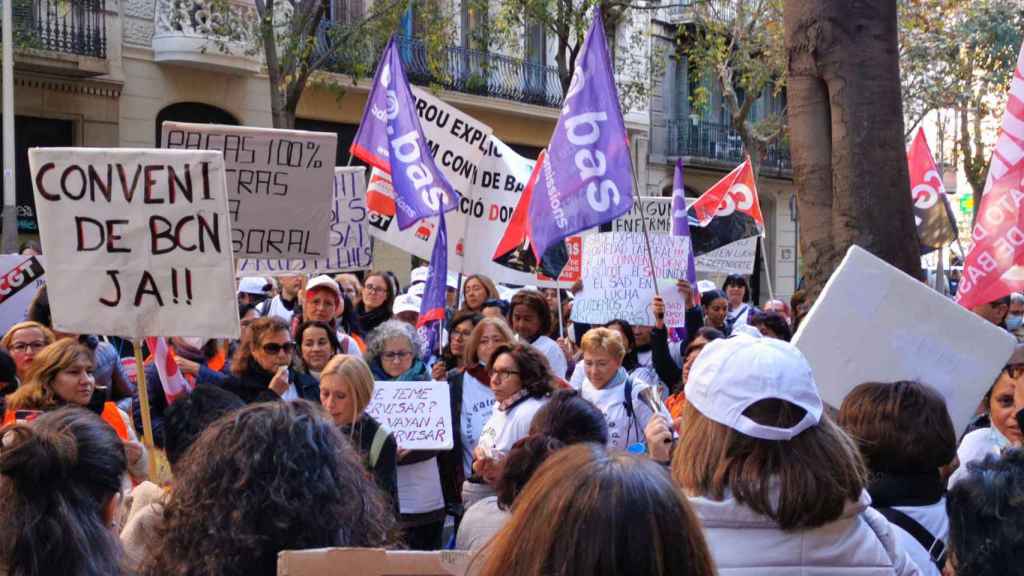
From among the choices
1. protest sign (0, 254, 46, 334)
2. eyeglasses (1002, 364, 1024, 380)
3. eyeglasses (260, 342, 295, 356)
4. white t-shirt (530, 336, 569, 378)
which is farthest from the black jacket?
protest sign (0, 254, 46, 334)

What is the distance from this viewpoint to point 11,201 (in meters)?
17.1

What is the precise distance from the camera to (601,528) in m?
1.77

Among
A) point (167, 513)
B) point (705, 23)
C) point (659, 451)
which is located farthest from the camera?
point (705, 23)

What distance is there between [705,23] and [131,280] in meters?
21.4

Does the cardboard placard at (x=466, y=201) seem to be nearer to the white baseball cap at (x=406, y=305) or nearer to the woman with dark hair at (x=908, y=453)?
the white baseball cap at (x=406, y=305)

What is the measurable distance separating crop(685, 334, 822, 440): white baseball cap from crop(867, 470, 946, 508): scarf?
0.78 metres

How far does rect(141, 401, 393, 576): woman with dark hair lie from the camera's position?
2559 mm

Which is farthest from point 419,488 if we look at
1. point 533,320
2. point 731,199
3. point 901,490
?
point 731,199

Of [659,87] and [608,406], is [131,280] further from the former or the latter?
[659,87]

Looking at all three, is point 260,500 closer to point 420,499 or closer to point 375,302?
point 420,499

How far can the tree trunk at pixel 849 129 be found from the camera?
5.91 meters

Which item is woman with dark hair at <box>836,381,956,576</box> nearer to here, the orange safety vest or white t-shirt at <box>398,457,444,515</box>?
white t-shirt at <box>398,457,444,515</box>

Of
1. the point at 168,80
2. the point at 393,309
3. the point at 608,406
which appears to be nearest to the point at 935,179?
the point at 393,309

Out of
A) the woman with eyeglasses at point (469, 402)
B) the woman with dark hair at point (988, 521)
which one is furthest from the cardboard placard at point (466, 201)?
the woman with dark hair at point (988, 521)
